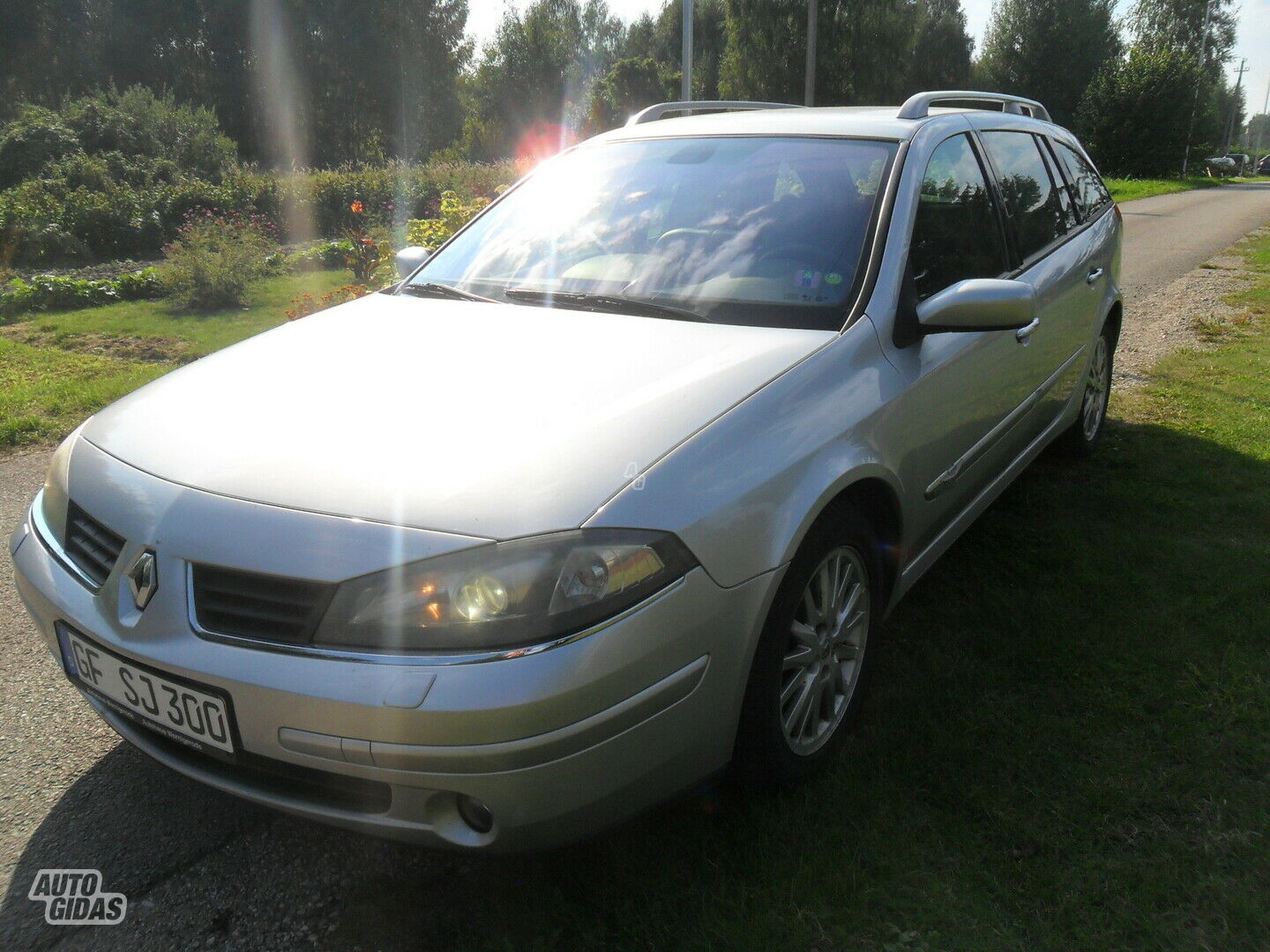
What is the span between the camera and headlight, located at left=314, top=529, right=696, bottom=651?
1709mm

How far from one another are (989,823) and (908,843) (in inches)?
8.5

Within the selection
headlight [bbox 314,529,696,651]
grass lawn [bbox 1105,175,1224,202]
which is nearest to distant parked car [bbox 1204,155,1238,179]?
grass lawn [bbox 1105,175,1224,202]

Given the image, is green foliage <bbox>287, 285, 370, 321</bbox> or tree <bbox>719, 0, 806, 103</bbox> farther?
tree <bbox>719, 0, 806, 103</bbox>

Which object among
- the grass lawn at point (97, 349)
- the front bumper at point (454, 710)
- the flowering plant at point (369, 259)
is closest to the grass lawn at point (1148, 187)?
the flowering plant at point (369, 259)

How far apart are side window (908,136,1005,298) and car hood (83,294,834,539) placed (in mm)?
643

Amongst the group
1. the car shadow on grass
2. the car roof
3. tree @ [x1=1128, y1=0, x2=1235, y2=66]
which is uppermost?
tree @ [x1=1128, y1=0, x2=1235, y2=66]

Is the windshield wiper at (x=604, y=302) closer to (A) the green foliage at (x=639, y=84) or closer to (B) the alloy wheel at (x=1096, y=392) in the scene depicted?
(B) the alloy wheel at (x=1096, y=392)

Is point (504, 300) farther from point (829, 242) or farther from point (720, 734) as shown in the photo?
point (720, 734)

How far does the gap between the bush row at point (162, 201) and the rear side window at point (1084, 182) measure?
Result: 11.4 meters

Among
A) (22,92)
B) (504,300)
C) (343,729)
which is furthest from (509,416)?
(22,92)

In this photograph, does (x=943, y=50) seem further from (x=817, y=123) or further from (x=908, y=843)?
(x=908, y=843)

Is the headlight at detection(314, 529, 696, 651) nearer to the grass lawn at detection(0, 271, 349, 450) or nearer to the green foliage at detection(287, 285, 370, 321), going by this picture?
the grass lawn at detection(0, 271, 349, 450)

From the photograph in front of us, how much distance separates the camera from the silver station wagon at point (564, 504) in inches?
67.9

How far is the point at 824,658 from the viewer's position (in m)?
2.41
